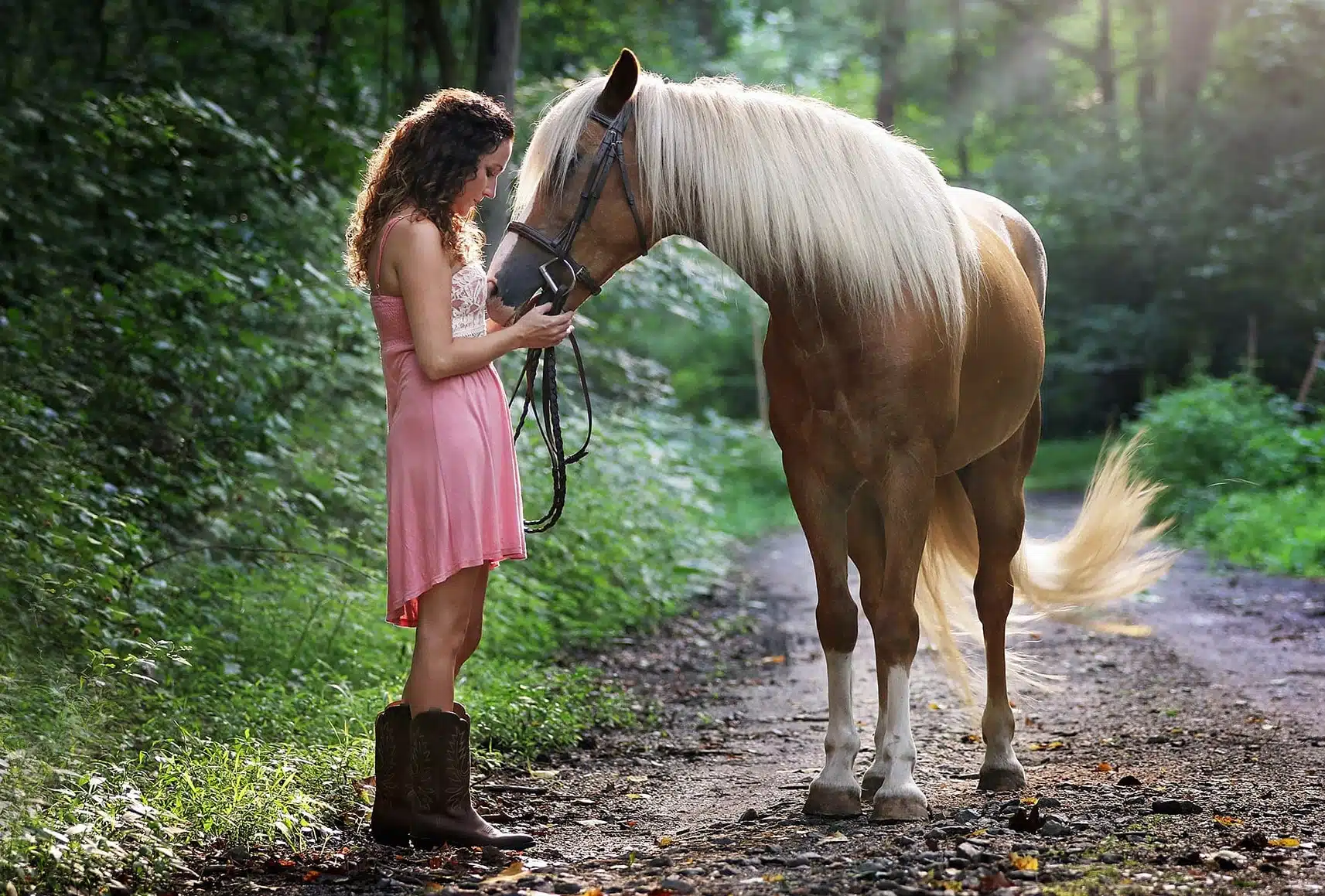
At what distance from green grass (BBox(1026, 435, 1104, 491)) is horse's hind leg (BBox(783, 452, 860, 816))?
1696 cm

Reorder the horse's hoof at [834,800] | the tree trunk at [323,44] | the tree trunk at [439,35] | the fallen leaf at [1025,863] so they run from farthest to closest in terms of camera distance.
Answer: the tree trunk at [439,35]
the tree trunk at [323,44]
the horse's hoof at [834,800]
the fallen leaf at [1025,863]

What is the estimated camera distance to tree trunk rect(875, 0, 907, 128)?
2384 centimetres

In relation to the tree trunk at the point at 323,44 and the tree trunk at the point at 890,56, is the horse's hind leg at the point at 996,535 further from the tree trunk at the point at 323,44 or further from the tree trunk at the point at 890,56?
the tree trunk at the point at 890,56

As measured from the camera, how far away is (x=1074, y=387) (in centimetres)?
2462

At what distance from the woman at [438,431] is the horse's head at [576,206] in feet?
0.31

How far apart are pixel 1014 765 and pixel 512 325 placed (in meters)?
2.30

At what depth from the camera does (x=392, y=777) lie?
3508mm

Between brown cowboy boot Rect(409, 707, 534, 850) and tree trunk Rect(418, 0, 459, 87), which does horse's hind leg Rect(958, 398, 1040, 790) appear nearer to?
brown cowboy boot Rect(409, 707, 534, 850)

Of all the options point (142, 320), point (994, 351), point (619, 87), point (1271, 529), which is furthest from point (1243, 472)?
point (619, 87)

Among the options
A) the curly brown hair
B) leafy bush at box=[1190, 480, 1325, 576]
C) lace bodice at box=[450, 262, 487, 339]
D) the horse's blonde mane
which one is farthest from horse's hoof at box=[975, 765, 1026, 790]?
leafy bush at box=[1190, 480, 1325, 576]

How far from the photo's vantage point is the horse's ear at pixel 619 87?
3.59 metres

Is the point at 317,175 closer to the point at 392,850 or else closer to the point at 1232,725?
the point at 392,850

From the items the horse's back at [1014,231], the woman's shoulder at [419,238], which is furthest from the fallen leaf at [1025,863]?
the horse's back at [1014,231]

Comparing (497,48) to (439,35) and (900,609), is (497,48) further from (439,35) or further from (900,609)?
(900,609)
